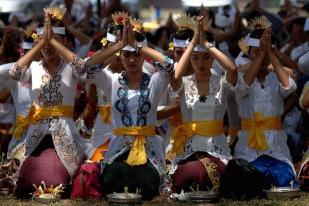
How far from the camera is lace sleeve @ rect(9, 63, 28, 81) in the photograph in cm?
652

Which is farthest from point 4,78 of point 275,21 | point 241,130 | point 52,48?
point 275,21

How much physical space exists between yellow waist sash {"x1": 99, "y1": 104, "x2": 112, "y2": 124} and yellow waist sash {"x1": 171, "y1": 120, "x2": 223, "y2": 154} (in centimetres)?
72

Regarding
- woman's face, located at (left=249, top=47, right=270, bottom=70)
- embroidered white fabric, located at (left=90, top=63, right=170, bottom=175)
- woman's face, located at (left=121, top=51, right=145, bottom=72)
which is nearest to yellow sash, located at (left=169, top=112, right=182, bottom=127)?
embroidered white fabric, located at (left=90, top=63, right=170, bottom=175)

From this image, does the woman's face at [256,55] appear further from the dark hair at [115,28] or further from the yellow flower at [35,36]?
the yellow flower at [35,36]

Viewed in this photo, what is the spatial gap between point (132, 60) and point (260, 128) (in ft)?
4.21

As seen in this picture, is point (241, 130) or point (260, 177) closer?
point (260, 177)

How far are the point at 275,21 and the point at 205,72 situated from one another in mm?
4961

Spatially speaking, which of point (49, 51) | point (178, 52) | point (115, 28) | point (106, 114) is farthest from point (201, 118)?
point (49, 51)

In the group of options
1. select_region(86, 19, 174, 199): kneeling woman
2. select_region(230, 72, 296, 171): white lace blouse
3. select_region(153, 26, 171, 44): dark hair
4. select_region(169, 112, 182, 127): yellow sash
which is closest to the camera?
select_region(86, 19, 174, 199): kneeling woman

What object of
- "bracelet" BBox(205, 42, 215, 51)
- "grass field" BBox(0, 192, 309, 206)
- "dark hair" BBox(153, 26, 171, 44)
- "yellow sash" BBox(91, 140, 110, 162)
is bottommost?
"grass field" BBox(0, 192, 309, 206)

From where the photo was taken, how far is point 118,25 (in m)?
6.75

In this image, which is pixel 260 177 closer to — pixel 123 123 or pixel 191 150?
pixel 191 150

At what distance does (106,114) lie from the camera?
705 cm

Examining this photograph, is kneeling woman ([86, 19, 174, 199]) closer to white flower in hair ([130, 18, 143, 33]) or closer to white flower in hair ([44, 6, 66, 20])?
white flower in hair ([130, 18, 143, 33])
